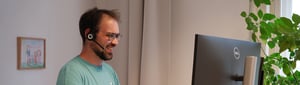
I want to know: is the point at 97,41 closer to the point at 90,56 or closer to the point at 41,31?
the point at 90,56

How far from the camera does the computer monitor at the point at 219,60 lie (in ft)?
3.64

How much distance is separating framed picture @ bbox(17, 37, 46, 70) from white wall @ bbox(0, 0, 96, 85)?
1.3 inches

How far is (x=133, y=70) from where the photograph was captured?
10.7 feet

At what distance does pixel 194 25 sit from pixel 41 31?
1.22 m

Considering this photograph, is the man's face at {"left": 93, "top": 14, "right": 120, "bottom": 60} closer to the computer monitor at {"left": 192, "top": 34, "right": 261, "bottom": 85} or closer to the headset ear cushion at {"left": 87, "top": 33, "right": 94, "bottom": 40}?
the headset ear cushion at {"left": 87, "top": 33, "right": 94, "bottom": 40}

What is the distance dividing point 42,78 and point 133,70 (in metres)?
0.81

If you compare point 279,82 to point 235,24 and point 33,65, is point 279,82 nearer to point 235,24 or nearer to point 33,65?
point 235,24

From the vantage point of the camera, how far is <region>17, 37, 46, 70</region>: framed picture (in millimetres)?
2605

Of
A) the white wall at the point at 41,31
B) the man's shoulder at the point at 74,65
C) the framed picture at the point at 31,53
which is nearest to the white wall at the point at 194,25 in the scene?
the white wall at the point at 41,31

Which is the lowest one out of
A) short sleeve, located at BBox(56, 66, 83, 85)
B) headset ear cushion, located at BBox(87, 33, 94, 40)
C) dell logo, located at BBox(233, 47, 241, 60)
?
short sleeve, located at BBox(56, 66, 83, 85)

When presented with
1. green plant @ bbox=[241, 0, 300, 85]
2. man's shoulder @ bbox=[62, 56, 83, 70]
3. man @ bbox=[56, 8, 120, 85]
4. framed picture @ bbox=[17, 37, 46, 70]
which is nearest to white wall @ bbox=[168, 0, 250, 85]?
green plant @ bbox=[241, 0, 300, 85]

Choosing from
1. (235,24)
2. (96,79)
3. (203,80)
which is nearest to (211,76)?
(203,80)

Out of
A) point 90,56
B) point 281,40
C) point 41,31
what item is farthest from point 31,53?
point 281,40

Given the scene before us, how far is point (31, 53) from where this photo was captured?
2.72 metres
